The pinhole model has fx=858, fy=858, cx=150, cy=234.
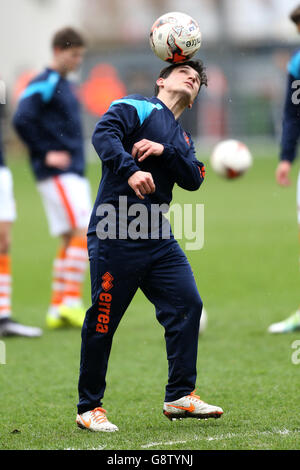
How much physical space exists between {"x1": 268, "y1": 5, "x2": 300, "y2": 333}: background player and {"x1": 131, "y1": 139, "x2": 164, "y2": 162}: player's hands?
266 cm

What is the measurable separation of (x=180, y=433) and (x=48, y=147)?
3897mm

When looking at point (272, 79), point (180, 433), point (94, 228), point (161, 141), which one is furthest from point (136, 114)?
point (272, 79)

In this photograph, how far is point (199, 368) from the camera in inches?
226

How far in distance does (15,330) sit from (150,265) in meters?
3.11

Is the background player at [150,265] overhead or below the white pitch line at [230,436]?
overhead

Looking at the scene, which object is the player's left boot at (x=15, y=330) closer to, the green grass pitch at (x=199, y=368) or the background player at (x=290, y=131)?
the green grass pitch at (x=199, y=368)

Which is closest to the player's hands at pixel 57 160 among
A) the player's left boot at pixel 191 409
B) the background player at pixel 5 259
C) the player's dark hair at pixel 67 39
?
Result: the background player at pixel 5 259

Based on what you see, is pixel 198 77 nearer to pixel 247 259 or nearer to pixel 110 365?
pixel 110 365

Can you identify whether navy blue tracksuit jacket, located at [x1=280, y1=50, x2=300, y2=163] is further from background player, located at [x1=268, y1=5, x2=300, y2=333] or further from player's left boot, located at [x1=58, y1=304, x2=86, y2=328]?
player's left boot, located at [x1=58, y1=304, x2=86, y2=328]

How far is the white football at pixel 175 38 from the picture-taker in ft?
14.4

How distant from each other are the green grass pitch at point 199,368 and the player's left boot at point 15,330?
10 centimetres

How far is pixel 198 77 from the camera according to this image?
441 centimetres

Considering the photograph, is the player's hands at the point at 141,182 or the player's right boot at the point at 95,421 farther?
the player's right boot at the point at 95,421

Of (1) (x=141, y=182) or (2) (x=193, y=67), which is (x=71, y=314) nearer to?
(2) (x=193, y=67)
